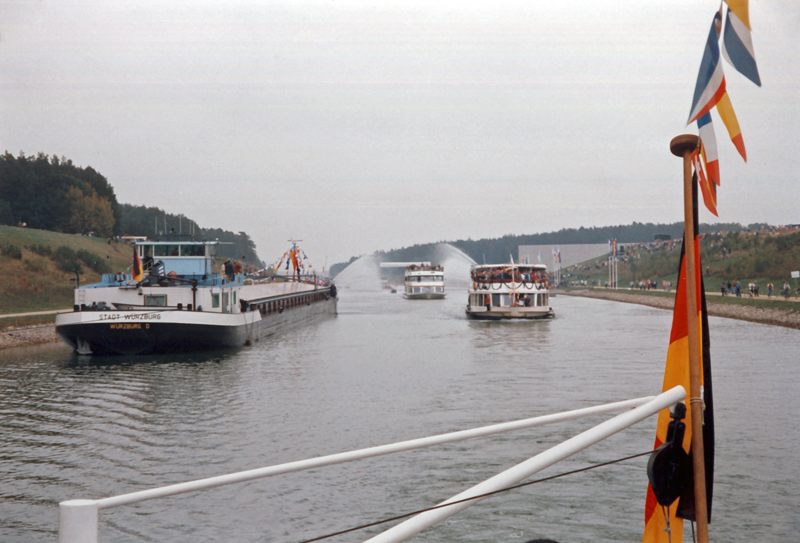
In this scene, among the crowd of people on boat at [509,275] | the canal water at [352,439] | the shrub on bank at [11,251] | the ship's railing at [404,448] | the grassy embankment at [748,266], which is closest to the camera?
the ship's railing at [404,448]

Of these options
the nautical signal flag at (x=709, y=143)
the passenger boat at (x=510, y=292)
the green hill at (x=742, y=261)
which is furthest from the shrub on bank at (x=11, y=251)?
the green hill at (x=742, y=261)

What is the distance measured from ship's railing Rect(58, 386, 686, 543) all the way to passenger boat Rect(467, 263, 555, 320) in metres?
63.0

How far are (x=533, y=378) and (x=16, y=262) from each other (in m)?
71.8

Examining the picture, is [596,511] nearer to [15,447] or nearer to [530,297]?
[15,447]

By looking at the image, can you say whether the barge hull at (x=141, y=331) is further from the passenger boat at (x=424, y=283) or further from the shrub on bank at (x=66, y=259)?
the passenger boat at (x=424, y=283)

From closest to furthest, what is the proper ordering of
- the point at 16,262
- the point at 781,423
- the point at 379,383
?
1. the point at 781,423
2. the point at 379,383
3. the point at 16,262

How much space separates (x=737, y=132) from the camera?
5570 mm

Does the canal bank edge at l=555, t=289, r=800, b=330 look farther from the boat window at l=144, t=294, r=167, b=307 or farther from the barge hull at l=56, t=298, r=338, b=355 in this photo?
the boat window at l=144, t=294, r=167, b=307

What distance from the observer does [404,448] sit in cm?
556

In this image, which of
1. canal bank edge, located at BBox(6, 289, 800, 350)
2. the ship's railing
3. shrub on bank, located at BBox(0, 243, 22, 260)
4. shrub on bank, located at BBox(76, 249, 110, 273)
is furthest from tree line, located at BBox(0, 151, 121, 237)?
the ship's railing

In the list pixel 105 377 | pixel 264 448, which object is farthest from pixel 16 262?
pixel 264 448

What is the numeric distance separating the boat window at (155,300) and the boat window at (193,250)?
3.83m

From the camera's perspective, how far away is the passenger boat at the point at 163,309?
119ft

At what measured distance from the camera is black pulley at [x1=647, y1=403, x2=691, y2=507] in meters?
5.73
